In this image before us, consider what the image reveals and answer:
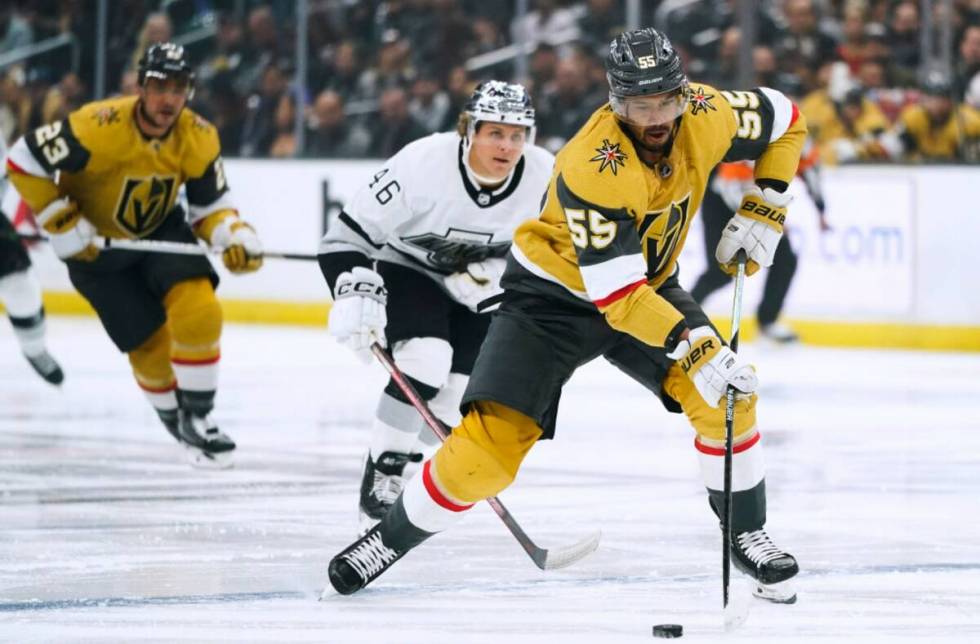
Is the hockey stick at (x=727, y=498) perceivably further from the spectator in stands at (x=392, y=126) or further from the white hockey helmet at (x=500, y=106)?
the spectator in stands at (x=392, y=126)

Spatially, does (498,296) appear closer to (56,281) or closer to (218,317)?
(218,317)

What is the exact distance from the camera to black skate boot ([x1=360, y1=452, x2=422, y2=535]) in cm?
429

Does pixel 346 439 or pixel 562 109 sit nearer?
pixel 346 439

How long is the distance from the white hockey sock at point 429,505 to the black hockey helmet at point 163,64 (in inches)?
84.1

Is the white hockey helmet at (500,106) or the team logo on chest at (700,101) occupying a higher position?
the team logo on chest at (700,101)

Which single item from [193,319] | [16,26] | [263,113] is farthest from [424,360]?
[16,26]

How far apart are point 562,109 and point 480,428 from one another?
631cm

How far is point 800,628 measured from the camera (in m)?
3.25

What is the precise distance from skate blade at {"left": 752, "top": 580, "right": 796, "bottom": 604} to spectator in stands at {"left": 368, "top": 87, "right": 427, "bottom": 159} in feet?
21.9

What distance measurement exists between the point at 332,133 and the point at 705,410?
701cm

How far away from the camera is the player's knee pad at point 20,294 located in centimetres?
725

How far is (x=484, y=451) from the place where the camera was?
11.2ft

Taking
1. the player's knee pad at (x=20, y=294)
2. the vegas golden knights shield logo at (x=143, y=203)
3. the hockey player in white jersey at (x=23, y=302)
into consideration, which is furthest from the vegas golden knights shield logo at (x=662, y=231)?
the player's knee pad at (x=20, y=294)

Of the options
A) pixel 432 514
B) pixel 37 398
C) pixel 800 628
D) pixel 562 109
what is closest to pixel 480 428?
pixel 432 514
